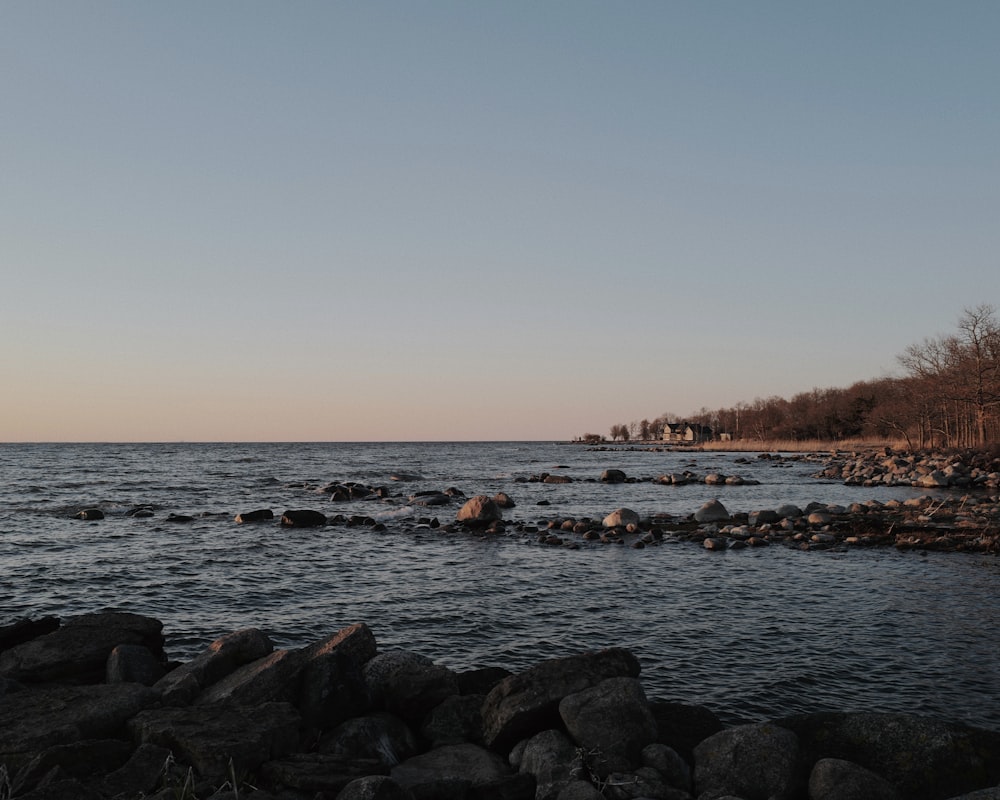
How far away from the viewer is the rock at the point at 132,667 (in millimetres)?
9523

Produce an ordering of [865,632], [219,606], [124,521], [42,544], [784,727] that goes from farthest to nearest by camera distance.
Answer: [124,521], [42,544], [219,606], [865,632], [784,727]

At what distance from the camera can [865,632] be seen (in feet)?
41.7

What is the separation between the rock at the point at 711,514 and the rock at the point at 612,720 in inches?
867

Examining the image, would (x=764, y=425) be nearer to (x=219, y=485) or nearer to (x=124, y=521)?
(x=219, y=485)

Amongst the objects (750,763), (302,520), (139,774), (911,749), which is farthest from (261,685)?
(302,520)

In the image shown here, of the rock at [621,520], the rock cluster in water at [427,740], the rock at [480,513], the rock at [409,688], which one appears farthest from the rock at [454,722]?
the rock at [480,513]

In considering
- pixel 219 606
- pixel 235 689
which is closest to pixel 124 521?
pixel 219 606

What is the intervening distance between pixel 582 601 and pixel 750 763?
8508mm

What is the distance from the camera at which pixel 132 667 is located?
9.62 m

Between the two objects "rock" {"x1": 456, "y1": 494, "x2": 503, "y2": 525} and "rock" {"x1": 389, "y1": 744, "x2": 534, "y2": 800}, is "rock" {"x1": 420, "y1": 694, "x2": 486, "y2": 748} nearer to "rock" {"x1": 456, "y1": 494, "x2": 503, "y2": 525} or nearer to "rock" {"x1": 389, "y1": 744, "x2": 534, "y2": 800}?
"rock" {"x1": 389, "y1": 744, "x2": 534, "y2": 800}

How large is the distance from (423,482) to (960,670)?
4853 cm

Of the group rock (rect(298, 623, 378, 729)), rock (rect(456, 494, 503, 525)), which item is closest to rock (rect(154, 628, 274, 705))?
rock (rect(298, 623, 378, 729))

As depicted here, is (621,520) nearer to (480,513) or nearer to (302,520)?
(480,513)

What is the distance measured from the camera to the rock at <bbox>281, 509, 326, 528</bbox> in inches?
1158
